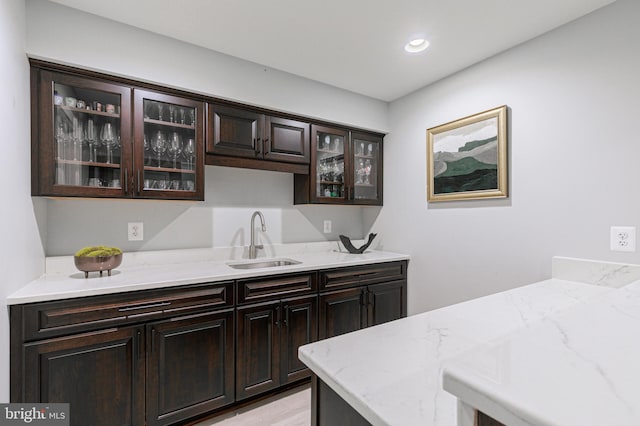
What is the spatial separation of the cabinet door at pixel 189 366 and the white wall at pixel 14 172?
23.6 inches

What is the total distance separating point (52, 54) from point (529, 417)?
2420 mm

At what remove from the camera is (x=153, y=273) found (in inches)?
74.7

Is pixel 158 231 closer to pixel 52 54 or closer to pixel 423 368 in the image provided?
pixel 52 54

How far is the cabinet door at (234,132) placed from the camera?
7.09ft

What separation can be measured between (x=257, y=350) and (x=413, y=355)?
138 cm

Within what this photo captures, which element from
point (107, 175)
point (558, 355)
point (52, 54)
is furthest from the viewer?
point (107, 175)

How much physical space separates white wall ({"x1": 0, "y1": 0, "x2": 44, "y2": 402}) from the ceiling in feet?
1.47

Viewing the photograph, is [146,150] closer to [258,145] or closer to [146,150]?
[146,150]

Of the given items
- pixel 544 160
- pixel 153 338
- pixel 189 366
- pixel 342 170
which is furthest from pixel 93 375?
pixel 544 160

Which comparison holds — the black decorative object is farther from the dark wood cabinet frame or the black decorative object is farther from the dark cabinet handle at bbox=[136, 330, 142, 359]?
the dark cabinet handle at bbox=[136, 330, 142, 359]

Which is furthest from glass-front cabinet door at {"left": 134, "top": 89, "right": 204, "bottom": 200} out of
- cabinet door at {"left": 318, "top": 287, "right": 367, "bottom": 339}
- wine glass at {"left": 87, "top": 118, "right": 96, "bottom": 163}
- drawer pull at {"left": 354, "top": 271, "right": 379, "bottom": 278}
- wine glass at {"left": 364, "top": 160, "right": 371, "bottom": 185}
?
wine glass at {"left": 364, "top": 160, "right": 371, "bottom": 185}

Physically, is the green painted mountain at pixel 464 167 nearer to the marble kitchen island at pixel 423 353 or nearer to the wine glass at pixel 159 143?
the marble kitchen island at pixel 423 353

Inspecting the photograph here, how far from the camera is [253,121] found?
2.32 m

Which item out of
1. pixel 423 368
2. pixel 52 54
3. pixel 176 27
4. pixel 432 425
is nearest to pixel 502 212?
pixel 423 368
